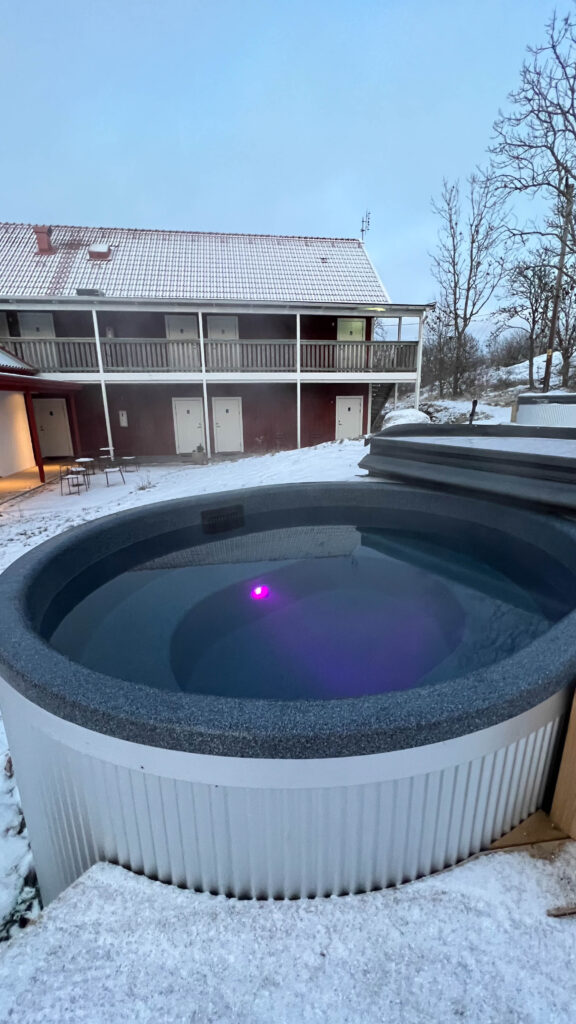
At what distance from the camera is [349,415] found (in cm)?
1584

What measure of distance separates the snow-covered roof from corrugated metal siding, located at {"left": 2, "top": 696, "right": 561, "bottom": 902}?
13774 millimetres

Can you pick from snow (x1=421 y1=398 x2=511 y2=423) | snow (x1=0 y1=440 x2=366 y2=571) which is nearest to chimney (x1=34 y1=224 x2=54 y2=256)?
snow (x1=0 y1=440 x2=366 y2=571)

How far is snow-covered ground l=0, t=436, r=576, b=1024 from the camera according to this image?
56.5 inches

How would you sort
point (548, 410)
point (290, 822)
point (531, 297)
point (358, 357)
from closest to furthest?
1. point (290, 822)
2. point (548, 410)
3. point (358, 357)
4. point (531, 297)

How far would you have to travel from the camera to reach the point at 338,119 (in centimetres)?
3475

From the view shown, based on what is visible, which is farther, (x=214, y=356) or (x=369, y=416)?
(x=369, y=416)

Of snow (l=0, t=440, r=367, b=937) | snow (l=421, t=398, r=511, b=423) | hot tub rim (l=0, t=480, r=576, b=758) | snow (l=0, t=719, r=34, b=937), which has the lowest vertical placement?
snow (l=0, t=719, r=34, b=937)

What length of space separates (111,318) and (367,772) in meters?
15.3

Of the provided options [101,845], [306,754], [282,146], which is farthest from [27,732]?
[282,146]

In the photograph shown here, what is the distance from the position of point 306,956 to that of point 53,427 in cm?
1556

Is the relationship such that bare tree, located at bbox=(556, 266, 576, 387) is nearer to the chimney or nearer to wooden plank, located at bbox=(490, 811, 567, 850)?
the chimney

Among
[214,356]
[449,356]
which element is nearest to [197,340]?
[214,356]

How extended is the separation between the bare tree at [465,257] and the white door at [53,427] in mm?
17882

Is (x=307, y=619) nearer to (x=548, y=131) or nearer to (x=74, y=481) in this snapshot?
(x=74, y=481)
